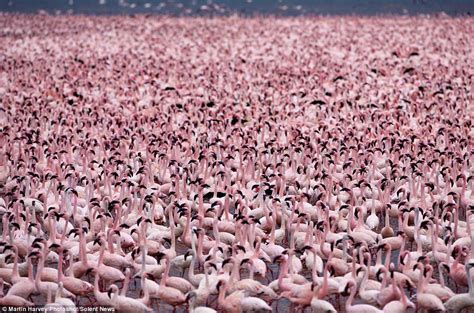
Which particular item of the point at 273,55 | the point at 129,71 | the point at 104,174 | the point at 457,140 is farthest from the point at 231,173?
the point at 273,55

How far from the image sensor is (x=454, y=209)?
10344mm

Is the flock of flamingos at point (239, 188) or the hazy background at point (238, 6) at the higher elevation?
the hazy background at point (238, 6)

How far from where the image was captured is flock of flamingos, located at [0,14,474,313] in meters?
8.72

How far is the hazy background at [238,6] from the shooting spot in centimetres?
6650

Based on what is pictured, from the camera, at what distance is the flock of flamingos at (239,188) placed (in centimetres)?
872

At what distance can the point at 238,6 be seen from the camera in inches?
2992

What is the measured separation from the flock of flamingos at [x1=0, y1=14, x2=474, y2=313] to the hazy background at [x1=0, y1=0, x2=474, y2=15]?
42013 mm

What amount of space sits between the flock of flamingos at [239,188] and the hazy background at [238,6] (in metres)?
42.0

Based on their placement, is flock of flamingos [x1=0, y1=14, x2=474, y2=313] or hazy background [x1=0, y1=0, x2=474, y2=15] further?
hazy background [x1=0, y1=0, x2=474, y2=15]

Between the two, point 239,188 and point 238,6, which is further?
point 238,6

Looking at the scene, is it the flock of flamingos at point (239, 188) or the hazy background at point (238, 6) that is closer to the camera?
the flock of flamingos at point (239, 188)

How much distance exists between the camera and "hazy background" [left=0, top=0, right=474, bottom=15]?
66500 mm

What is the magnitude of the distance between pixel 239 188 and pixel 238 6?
214ft

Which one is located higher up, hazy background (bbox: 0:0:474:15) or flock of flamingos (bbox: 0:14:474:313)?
hazy background (bbox: 0:0:474:15)
